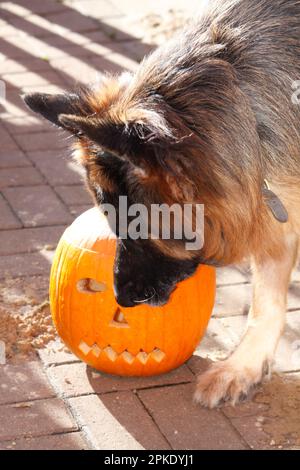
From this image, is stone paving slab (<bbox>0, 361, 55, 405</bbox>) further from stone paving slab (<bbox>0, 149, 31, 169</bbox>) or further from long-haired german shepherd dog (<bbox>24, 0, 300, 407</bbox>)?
stone paving slab (<bbox>0, 149, 31, 169</bbox>)

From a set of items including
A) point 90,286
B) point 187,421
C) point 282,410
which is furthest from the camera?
point 90,286

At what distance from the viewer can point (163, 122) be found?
3.46 m

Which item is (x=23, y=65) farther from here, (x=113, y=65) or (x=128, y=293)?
(x=128, y=293)

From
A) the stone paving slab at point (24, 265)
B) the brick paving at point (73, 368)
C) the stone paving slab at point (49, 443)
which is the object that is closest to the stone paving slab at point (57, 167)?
the brick paving at point (73, 368)

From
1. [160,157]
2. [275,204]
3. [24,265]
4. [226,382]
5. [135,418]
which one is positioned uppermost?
[160,157]

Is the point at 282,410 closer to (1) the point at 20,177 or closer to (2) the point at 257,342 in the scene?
(2) the point at 257,342

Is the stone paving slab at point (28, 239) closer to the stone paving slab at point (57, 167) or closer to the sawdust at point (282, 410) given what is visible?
the stone paving slab at point (57, 167)

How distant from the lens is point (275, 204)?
13.3 feet

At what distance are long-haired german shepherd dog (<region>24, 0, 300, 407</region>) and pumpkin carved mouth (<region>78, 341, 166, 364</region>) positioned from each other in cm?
23

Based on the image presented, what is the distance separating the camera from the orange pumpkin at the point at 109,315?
4.29 meters

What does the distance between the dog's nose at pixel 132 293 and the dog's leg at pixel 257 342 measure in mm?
530

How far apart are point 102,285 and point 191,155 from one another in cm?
99

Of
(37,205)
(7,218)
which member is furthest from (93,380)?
(37,205)

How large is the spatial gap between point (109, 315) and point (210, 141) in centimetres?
102
